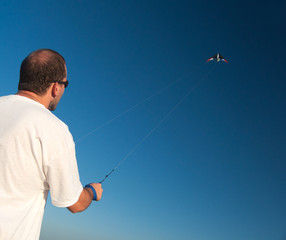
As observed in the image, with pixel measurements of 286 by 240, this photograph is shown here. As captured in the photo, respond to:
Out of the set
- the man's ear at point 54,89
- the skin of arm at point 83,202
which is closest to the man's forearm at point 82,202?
the skin of arm at point 83,202

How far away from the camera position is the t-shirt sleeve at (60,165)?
1684 millimetres

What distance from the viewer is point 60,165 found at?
1699 millimetres

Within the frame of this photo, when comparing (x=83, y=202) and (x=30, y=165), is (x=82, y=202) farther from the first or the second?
(x=30, y=165)

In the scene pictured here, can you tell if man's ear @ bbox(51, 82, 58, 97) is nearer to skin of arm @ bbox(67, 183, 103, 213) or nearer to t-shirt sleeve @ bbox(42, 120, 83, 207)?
t-shirt sleeve @ bbox(42, 120, 83, 207)

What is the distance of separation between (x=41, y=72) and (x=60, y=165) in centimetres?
67

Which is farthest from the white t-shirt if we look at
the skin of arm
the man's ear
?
the man's ear

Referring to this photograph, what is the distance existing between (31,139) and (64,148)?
20 centimetres

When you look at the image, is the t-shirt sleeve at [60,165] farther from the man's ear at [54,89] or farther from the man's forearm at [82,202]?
the man's ear at [54,89]

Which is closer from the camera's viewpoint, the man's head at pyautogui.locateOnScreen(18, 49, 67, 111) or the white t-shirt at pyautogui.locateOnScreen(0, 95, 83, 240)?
the white t-shirt at pyautogui.locateOnScreen(0, 95, 83, 240)

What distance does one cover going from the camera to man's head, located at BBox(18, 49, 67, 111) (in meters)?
1.88

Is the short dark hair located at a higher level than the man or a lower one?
higher

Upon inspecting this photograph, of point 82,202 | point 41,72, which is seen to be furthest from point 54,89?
point 82,202

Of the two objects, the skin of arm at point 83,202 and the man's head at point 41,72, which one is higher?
the man's head at point 41,72

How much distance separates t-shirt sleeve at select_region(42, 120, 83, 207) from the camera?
168 cm
